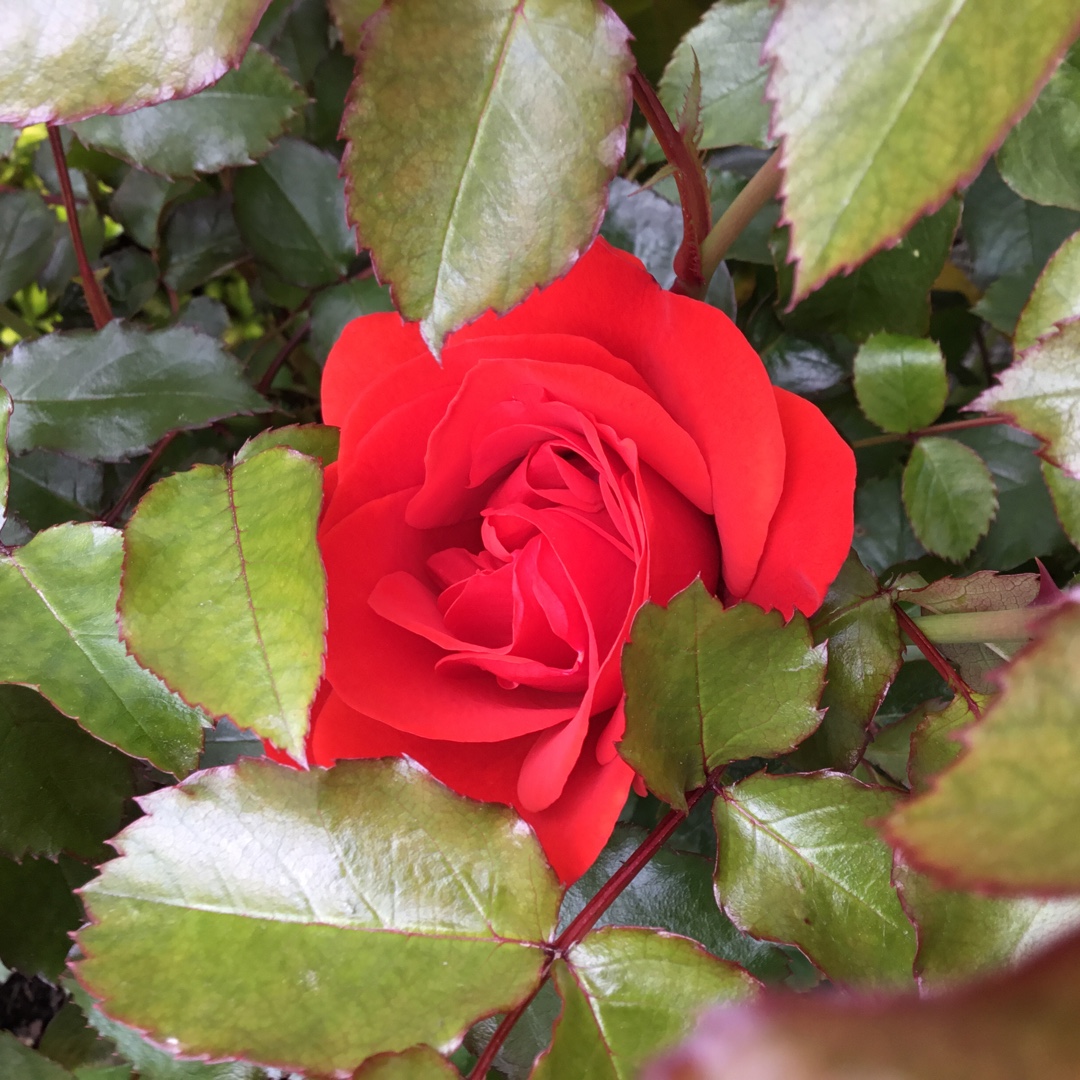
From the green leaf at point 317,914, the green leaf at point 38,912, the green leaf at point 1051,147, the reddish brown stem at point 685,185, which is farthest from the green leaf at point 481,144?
the green leaf at point 38,912

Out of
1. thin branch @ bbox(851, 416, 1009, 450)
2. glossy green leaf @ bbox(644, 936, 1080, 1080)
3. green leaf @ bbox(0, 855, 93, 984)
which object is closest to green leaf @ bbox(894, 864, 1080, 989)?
glossy green leaf @ bbox(644, 936, 1080, 1080)

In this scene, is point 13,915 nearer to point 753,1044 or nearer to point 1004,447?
point 753,1044

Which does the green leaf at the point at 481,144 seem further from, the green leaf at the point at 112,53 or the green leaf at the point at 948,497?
the green leaf at the point at 948,497

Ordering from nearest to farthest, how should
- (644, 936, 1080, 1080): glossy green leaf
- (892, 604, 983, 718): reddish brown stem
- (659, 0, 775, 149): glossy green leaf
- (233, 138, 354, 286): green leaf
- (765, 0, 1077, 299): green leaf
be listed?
1. (644, 936, 1080, 1080): glossy green leaf
2. (765, 0, 1077, 299): green leaf
3. (892, 604, 983, 718): reddish brown stem
4. (659, 0, 775, 149): glossy green leaf
5. (233, 138, 354, 286): green leaf

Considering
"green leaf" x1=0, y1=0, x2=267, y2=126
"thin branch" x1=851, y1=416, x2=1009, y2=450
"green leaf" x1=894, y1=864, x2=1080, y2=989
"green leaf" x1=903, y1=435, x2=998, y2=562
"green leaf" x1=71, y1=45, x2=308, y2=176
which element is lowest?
"green leaf" x1=903, y1=435, x2=998, y2=562

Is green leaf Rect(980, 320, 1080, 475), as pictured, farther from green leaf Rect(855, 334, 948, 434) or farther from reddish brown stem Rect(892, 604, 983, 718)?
green leaf Rect(855, 334, 948, 434)

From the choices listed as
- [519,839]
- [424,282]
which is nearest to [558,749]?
[519,839]

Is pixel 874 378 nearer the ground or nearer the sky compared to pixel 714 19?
nearer the ground
